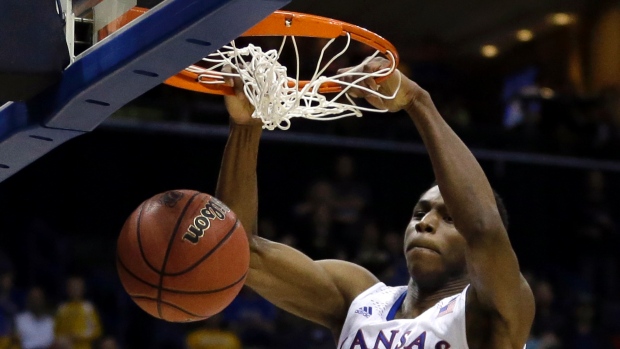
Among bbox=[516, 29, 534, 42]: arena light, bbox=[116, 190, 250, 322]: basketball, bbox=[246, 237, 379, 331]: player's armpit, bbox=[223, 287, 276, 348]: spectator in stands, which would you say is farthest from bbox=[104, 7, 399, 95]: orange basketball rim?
bbox=[516, 29, 534, 42]: arena light

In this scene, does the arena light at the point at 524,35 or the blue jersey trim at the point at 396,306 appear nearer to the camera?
the blue jersey trim at the point at 396,306

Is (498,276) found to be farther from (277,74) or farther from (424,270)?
(277,74)

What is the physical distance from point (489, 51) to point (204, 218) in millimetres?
8965

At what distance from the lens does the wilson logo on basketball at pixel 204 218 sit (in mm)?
2838

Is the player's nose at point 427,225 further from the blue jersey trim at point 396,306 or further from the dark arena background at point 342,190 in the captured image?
the dark arena background at point 342,190

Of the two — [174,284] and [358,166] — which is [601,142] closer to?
[358,166]

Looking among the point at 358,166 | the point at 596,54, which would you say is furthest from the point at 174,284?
the point at 596,54

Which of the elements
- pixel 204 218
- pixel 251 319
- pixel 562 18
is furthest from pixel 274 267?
pixel 562 18

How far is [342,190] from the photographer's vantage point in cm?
885

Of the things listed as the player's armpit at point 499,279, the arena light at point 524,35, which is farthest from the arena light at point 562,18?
the player's armpit at point 499,279

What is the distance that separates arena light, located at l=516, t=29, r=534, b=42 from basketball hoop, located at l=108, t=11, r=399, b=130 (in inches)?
340

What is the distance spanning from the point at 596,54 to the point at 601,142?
7.12 ft

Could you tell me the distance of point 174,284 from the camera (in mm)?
2822

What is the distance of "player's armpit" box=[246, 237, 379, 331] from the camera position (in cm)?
344
